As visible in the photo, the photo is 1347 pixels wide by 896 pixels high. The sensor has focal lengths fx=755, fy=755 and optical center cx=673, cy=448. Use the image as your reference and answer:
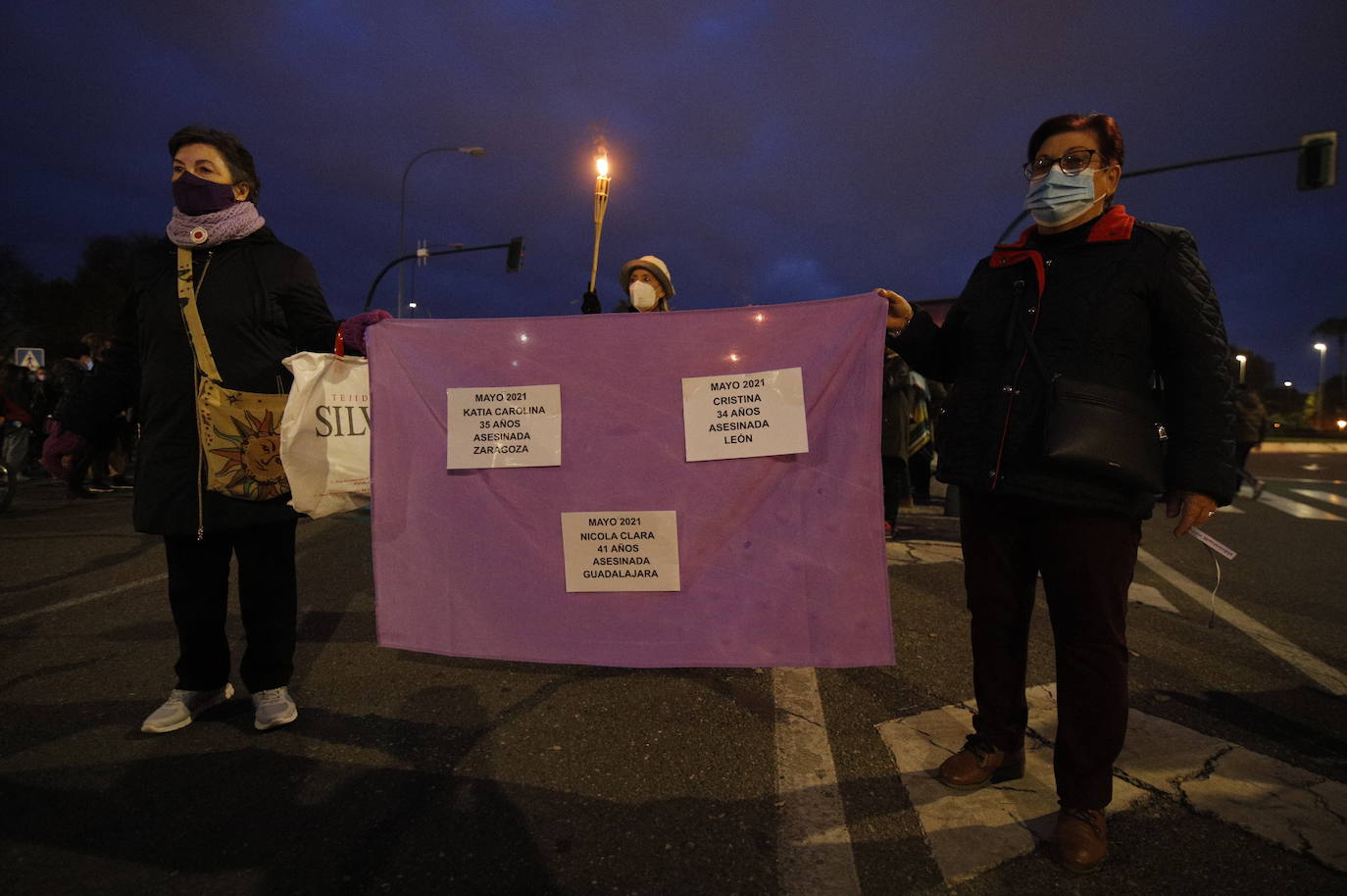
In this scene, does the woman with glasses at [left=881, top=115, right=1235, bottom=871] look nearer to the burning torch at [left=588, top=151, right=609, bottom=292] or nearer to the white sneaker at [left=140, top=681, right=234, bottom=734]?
the burning torch at [left=588, top=151, right=609, bottom=292]

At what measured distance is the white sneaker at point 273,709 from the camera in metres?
2.71

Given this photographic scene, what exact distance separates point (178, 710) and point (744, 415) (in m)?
2.29

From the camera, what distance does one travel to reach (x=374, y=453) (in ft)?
8.16

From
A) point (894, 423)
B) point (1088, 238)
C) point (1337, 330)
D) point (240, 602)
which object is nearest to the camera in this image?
point (1088, 238)

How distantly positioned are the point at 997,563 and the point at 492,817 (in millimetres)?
1656

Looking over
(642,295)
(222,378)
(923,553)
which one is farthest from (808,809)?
(923,553)

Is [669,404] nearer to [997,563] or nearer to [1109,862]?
[997,563]

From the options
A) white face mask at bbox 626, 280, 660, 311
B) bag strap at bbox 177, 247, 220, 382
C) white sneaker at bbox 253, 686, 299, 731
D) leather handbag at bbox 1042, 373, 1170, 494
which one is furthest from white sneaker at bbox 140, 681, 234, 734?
leather handbag at bbox 1042, 373, 1170, 494

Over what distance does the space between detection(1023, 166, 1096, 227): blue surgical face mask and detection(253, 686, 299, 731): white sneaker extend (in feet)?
9.84

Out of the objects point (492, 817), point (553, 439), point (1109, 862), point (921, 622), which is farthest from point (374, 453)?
point (921, 622)

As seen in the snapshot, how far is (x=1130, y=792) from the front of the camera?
2.29 meters

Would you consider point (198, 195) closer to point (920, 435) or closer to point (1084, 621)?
point (1084, 621)

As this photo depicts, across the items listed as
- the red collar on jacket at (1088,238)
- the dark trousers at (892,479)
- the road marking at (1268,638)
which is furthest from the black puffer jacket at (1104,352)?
the dark trousers at (892,479)

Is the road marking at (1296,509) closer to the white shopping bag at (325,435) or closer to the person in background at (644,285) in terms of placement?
the person in background at (644,285)
